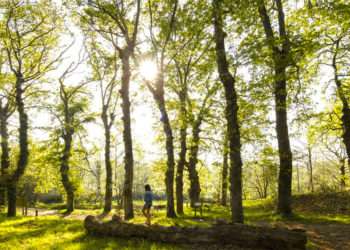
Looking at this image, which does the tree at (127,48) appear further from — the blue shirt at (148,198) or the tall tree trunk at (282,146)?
the tall tree trunk at (282,146)

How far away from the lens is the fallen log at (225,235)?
7758 millimetres

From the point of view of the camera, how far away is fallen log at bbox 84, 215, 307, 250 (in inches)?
305

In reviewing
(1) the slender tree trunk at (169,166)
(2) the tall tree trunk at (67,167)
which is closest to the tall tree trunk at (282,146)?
(1) the slender tree trunk at (169,166)

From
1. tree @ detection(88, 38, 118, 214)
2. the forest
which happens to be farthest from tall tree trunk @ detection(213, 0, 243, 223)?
tree @ detection(88, 38, 118, 214)

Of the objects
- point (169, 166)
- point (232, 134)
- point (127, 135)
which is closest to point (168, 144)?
point (169, 166)

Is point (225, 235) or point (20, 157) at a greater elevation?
point (20, 157)

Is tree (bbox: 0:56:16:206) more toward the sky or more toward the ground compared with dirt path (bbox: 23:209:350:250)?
more toward the sky

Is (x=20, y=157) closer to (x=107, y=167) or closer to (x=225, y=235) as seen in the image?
(x=107, y=167)

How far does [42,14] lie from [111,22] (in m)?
8.13

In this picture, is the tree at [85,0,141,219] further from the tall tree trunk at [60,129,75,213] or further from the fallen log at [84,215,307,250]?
the tall tree trunk at [60,129,75,213]

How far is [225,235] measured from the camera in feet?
27.2

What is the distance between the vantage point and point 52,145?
30.8 metres

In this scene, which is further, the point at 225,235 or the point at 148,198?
the point at 148,198

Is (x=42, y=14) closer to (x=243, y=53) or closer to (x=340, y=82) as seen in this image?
(x=243, y=53)
